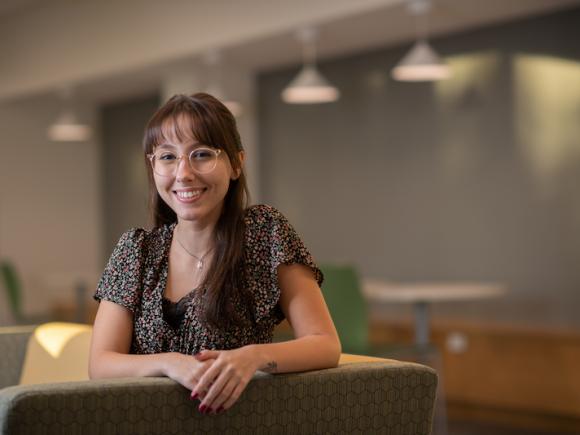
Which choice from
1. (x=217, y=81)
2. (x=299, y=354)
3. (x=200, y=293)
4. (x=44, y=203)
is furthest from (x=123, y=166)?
(x=299, y=354)

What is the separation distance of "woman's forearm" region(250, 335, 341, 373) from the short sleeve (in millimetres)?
344

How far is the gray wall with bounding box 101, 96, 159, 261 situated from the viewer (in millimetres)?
8469

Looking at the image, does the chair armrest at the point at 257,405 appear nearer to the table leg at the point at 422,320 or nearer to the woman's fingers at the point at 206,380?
the woman's fingers at the point at 206,380

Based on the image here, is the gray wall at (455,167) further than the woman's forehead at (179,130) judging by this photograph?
Yes

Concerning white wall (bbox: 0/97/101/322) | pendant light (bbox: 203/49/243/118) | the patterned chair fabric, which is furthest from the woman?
white wall (bbox: 0/97/101/322)

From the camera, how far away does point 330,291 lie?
14.6 feet

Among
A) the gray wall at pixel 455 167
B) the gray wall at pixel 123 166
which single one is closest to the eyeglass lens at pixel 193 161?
the gray wall at pixel 455 167

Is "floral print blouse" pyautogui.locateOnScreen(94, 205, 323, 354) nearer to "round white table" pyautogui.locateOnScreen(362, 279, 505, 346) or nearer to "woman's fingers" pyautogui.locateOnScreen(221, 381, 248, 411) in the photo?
"woman's fingers" pyautogui.locateOnScreen(221, 381, 248, 411)

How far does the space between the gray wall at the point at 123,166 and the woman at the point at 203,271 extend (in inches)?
257

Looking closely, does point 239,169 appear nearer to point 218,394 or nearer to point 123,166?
point 218,394

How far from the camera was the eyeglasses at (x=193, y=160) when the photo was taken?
179 cm

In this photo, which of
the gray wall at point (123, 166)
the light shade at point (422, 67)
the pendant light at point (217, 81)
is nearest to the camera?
the light shade at point (422, 67)

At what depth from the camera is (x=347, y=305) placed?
4.51 metres

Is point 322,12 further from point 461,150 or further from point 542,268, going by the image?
point 542,268
